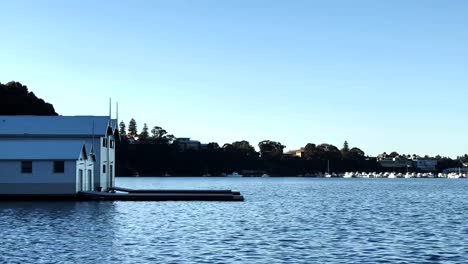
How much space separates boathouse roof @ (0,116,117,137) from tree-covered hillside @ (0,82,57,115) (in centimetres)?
6472

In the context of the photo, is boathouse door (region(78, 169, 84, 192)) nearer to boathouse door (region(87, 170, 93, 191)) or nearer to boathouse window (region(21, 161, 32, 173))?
boathouse door (region(87, 170, 93, 191))

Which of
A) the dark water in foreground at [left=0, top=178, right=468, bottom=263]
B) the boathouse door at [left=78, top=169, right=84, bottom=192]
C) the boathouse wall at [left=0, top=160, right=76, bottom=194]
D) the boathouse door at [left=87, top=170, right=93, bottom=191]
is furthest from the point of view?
the boathouse door at [left=87, top=170, right=93, bottom=191]

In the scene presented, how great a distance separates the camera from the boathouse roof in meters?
82.9

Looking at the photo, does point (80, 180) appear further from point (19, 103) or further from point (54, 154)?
point (19, 103)

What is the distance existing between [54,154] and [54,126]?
872 cm

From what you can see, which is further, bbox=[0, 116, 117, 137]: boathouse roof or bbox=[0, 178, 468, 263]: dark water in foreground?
bbox=[0, 116, 117, 137]: boathouse roof

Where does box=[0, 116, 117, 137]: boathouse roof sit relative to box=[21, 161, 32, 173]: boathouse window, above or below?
above

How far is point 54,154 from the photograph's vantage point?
252 ft

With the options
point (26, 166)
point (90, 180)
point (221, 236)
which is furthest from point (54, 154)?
point (221, 236)

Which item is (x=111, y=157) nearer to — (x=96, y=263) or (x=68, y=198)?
(x=68, y=198)

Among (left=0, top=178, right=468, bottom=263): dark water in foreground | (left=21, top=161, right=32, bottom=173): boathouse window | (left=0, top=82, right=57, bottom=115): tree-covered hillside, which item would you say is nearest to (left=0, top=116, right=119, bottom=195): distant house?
(left=21, top=161, right=32, bottom=173): boathouse window

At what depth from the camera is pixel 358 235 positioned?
46469mm

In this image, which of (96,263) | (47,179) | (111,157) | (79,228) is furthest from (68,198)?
(96,263)

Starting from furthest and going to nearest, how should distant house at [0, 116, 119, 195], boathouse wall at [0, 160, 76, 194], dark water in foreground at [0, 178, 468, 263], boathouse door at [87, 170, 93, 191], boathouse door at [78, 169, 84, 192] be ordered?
1. boathouse door at [87, 170, 93, 191]
2. boathouse door at [78, 169, 84, 192]
3. distant house at [0, 116, 119, 195]
4. boathouse wall at [0, 160, 76, 194]
5. dark water in foreground at [0, 178, 468, 263]
